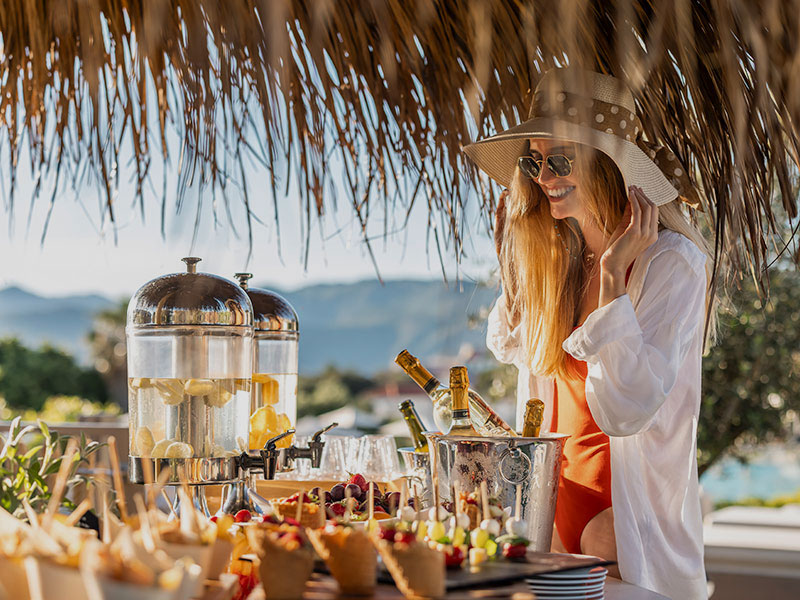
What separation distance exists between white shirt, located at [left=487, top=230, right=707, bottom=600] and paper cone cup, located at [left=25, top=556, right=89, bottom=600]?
1.00 m

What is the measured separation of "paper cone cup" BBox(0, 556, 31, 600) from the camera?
0.80 m

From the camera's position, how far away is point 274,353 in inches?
80.1

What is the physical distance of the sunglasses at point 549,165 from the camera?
180cm

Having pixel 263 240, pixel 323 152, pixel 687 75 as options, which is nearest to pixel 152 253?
pixel 263 240

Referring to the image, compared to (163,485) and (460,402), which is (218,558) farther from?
(460,402)

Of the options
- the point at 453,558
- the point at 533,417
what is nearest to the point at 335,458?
the point at 533,417

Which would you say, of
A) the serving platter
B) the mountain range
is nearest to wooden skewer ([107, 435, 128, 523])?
the serving platter

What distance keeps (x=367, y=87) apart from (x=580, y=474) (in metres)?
0.86

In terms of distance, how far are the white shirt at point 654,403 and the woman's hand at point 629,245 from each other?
0.03 metres

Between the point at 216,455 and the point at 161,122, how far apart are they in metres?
0.69

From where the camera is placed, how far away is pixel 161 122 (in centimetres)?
179

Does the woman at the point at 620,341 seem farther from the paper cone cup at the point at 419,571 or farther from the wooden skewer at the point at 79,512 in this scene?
the wooden skewer at the point at 79,512

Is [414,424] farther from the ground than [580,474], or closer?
farther from the ground

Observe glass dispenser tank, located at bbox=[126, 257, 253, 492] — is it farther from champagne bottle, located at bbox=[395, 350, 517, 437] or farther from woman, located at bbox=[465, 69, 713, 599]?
woman, located at bbox=[465, 69, 713, 599]
